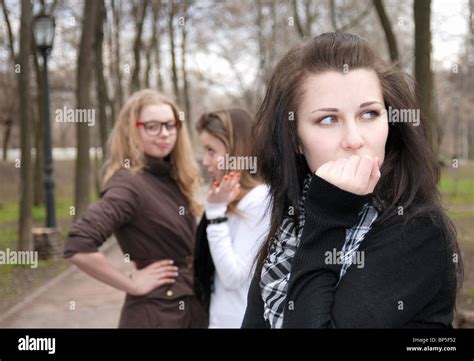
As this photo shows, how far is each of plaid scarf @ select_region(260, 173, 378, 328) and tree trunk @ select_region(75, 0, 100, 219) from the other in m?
8.64

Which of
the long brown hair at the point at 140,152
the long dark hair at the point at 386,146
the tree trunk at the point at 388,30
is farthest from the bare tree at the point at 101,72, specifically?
the long dark hair at the point at 386,146

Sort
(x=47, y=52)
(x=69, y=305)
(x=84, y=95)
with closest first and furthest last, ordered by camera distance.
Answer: (x=69, y=305) < (x=84, y=95) < (x=47, y=52)

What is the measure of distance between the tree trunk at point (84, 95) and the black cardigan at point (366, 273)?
29.0 ft

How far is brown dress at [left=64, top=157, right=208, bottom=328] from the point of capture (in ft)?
8.76

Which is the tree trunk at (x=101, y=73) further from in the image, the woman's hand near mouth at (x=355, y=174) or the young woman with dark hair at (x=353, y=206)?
the woman's hand near mouth at (x=355, y=174)

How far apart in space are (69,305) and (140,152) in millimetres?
4254

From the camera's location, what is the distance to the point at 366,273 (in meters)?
1.19

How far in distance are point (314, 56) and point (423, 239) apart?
1.41 ft

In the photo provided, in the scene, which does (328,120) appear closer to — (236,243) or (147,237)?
(236,243)

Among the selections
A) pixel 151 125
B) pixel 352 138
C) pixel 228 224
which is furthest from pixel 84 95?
pixel 352 138

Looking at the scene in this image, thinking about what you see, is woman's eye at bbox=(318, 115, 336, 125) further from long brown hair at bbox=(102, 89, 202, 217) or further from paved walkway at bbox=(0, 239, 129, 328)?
paved walkway at bbox=(0, 239, 129, 328)

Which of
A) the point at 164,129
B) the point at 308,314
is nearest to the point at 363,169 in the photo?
the point at 308,314

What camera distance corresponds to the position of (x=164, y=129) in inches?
118
